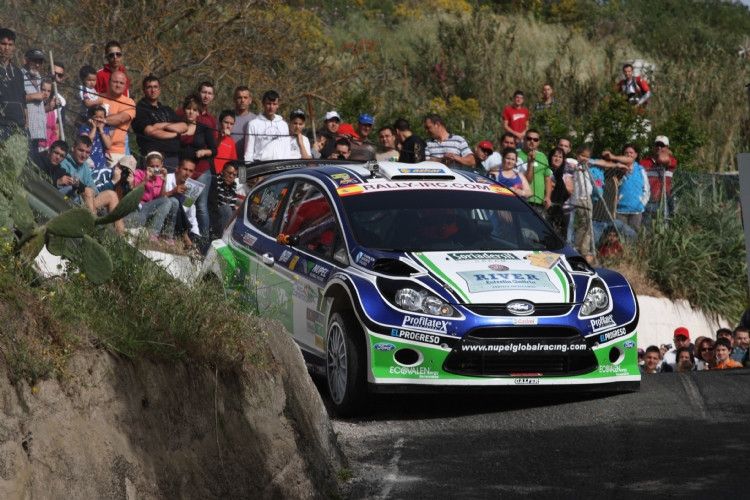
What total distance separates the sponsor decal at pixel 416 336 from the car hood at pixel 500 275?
1.18 ft

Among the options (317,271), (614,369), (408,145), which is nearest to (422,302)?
(317,271)

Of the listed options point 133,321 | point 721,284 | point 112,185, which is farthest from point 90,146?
point 721,284

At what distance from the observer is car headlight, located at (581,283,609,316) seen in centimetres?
984

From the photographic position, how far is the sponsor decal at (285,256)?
11.0 m

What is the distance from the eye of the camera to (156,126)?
15227 mm

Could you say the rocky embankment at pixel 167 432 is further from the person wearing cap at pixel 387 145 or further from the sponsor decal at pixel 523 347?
the person wearing cap at pixel 387 145

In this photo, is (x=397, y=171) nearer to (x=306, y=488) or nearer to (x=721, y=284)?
(x=306, y=488)

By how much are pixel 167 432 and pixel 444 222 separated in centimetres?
502

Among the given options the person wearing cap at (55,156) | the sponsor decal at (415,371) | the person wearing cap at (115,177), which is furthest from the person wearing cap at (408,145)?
the sponsor decal at (415,371)

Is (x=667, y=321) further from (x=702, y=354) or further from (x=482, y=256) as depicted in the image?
(x=482, y=256)

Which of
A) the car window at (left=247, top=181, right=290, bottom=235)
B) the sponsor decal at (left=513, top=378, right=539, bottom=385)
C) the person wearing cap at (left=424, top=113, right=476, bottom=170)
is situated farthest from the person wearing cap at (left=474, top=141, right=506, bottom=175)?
the sponsor decal at (left=513, top=378, right=539, bottom=385)

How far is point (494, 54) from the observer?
96.1 feet

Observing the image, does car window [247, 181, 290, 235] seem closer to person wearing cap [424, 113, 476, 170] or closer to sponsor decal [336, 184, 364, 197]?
sponsor decal [336, 184, 364, 197]

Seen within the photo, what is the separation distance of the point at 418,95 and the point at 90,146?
1577 cm
